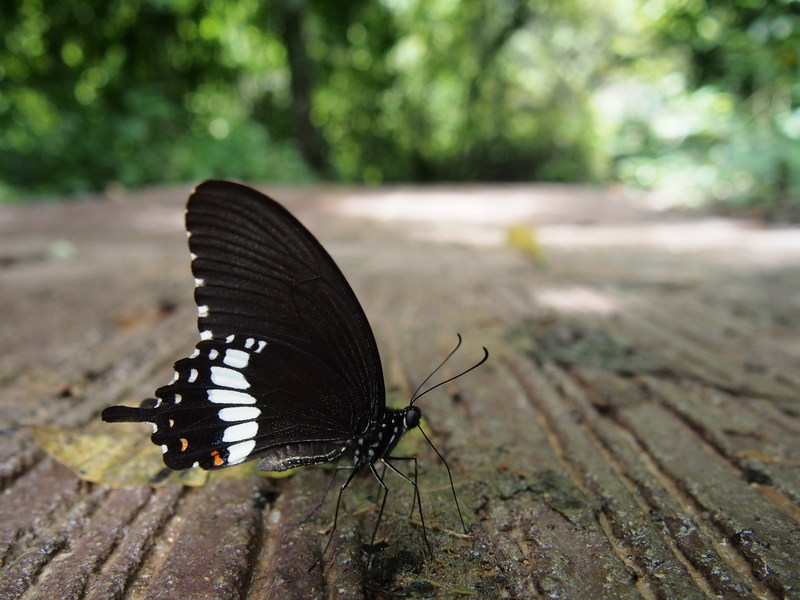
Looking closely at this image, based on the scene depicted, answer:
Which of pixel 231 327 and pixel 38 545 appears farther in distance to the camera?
pixel 231 327

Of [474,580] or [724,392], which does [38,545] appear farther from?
[724,392]

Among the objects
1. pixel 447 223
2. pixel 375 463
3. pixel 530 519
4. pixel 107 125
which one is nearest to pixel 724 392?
pixel 530 519

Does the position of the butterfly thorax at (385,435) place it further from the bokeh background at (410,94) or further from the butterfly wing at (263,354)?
the bokeh background at (410,94)

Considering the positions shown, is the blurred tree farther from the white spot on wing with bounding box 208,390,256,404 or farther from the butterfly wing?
the white spot on wing with bounding box 208,390,256,404

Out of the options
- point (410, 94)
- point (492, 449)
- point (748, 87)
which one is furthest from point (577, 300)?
point (410, 94)

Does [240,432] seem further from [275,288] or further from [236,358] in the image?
[275,288]
